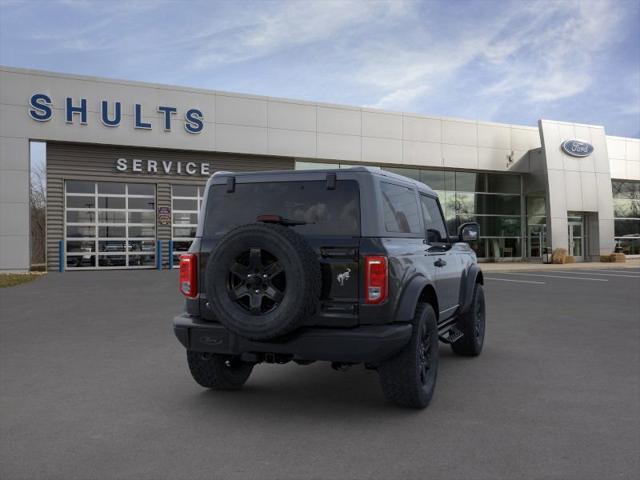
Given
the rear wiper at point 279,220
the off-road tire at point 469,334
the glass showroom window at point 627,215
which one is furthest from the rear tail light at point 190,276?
the glass showroom window at point 627,215

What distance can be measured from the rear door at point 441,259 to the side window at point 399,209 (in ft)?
0.88

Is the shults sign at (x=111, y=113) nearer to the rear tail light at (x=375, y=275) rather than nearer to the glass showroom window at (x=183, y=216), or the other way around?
the glass showroom window at (x=183, y=216)

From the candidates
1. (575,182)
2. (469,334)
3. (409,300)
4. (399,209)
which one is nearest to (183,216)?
(469,334)

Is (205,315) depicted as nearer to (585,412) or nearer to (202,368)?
(202,368)

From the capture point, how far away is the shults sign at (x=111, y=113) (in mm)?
21500

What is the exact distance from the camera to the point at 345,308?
165 inches

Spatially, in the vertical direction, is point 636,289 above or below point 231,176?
below

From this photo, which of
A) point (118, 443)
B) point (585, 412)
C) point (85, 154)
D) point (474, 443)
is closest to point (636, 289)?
point (585, 412)

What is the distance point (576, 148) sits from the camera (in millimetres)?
29656

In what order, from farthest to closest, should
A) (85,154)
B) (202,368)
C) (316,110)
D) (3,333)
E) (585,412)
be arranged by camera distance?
1. (316,110)
2. (85,154)
3. (3,333)
4. (202,368)
5. (585,412)

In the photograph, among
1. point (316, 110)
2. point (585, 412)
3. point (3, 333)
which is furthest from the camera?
point (316, 110)

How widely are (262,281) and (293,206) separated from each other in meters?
0.70

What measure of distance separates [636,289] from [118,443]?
49.0ft

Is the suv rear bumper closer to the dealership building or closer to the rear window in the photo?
Result: the rear window
